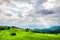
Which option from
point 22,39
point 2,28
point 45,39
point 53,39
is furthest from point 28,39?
point 2,28

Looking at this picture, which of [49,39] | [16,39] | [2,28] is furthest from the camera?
[2,28]

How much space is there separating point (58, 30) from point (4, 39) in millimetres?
24366

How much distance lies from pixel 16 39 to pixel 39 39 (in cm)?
602

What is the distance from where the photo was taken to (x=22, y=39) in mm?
A: 36094

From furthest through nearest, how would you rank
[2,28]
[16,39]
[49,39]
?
[2,28]
[49,39]
[16,39]

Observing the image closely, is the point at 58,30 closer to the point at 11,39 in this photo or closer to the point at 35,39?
the point at 35,39

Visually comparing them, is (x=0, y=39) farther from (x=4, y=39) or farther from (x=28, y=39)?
(x=28, y=39)

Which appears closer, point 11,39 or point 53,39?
point 11,39

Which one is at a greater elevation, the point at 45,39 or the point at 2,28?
the point at 2,28

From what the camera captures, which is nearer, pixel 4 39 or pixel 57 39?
pixel 4 39

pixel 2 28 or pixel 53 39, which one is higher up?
pixel 2 28

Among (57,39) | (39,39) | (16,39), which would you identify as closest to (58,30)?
(57,39)

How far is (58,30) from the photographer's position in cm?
5303

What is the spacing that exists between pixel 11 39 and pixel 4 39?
1.91 meters
